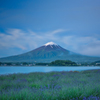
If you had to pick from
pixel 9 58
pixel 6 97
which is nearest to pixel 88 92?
pixel 6 97

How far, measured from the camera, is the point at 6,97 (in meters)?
4.23

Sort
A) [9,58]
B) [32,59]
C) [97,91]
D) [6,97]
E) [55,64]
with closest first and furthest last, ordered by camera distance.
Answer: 1. [6,97]
2. [97,91]
3. [55,64]
4. [9,58]
5. [32,59]

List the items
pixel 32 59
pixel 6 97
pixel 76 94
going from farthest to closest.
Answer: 1. pixel 32 59
2. pixel 76 94
3. pixel 6 97

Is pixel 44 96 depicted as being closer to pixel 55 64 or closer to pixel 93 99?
pixel 93 99

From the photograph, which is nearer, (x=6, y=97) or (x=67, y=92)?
(x=6, y=97)

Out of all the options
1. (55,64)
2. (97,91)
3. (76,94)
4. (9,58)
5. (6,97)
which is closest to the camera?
(6,97)

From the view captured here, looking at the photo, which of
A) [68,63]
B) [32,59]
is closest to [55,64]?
[68,63]

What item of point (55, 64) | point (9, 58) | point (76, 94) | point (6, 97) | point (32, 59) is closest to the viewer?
point (6, 97)

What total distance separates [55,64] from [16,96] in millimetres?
55302

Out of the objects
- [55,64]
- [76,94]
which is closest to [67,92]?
[76,94]

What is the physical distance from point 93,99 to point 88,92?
57 cm

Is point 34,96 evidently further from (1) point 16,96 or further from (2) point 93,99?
(2) point 93,99

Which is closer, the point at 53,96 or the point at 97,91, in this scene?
the point at 53,96

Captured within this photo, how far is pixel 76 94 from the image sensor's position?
4688 mm
